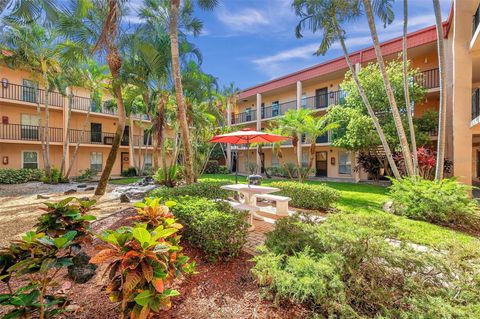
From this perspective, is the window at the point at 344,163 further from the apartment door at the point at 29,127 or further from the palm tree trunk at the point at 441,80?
the apartment door at the point at 29,127

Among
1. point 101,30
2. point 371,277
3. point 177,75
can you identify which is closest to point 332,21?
point 177,75

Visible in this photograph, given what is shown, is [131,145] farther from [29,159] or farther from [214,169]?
[214,169]

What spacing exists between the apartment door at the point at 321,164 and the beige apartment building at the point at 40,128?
18.0m

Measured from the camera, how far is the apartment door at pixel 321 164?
2319 cm

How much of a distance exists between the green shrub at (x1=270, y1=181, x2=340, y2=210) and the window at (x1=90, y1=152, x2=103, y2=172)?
21.8 meters

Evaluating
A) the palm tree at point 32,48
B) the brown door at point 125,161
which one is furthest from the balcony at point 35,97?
the brown door at point 125,161

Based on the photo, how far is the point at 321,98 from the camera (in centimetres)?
2259

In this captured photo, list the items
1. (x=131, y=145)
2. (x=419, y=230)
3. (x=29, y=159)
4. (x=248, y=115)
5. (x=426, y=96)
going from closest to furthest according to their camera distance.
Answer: (x=419, y=230) → (x=426, y=96) → (x=29, y=159) → (x=131, y=145) → (x=248, y=115)

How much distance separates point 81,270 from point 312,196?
286 inches

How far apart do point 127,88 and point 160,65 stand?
2.84m

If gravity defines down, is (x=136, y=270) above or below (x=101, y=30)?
below

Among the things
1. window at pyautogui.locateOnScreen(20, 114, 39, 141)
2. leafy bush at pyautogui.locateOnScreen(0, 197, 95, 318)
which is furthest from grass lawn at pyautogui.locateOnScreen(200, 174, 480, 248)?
window at pyautogui.locateOnScreen(20, 114, 39, 141)

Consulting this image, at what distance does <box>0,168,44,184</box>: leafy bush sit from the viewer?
1608cm

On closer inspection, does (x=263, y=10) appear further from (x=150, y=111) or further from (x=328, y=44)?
(x=150, y=111)
